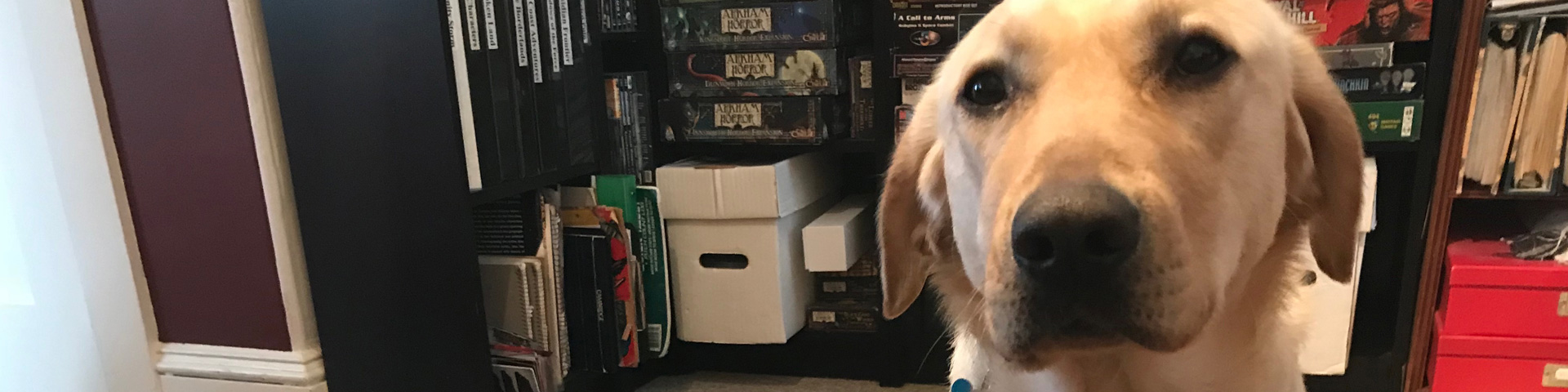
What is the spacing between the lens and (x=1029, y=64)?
0.75m

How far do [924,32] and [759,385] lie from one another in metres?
1.00

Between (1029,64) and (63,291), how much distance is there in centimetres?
176

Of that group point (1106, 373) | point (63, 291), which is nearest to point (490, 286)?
point (63, 291)

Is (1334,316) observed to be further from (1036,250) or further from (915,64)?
(1036,250)

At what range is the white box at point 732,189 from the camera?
6.31 ft

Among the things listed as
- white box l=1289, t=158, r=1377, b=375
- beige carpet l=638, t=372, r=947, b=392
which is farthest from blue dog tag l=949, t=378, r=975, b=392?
beige carpet l=638, t=372, r=947, b=392

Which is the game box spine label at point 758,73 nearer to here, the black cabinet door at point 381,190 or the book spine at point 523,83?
the book spine at point 523,83

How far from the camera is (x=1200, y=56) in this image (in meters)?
0.74

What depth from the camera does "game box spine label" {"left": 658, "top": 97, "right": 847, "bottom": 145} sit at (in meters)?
1.94

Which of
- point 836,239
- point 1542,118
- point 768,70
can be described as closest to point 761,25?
point 768,70

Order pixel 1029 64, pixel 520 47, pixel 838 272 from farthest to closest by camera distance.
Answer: pixel 838 272
pixel 520 47
pixel 1029 64

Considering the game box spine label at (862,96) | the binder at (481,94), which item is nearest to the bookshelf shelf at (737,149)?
the game box spine label at (862,96)

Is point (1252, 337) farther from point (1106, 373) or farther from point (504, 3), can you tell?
point (504, 3)

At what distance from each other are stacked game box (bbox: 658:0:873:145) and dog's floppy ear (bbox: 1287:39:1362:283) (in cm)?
113
